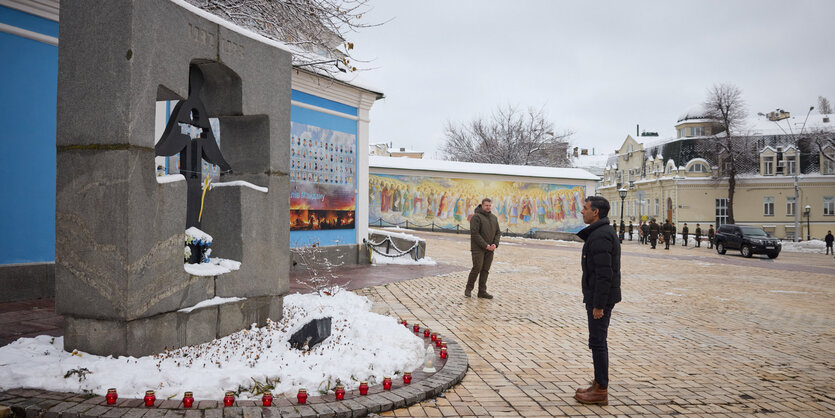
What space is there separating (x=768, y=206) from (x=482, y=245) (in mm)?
51993

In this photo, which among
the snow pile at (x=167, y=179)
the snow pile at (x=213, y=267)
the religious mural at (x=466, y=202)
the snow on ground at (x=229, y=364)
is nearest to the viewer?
the snow on ground at (x=229, y=364)

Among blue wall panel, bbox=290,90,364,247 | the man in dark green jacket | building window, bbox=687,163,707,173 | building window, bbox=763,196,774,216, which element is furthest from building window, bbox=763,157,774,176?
the man in dark green jacket

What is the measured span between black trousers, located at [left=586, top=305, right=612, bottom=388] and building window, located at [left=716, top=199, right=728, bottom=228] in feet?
178

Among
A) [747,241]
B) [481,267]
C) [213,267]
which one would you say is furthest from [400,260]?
[747,241]

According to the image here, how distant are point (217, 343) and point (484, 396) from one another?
2451mm

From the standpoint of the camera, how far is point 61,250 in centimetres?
466

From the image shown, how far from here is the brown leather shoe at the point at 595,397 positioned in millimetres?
4602

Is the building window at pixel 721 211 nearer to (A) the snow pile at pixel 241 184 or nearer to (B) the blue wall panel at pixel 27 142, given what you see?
(A) the snow pile at pixel 241 184

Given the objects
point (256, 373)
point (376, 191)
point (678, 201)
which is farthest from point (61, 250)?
point (678, 201)

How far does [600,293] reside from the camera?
4664mm

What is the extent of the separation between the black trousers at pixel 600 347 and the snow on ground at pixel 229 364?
1611mm

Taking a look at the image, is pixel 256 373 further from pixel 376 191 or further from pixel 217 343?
pixel 376 191

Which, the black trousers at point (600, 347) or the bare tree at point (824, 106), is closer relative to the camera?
the black trousers at point (600, 347)

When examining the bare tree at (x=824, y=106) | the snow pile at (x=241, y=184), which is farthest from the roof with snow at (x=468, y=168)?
the bare tree at (x=824, y=106)
